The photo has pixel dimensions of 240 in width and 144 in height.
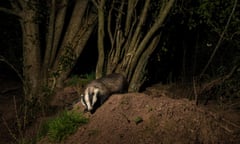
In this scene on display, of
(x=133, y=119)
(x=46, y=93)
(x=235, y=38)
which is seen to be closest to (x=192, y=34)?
(x=235, y=38)

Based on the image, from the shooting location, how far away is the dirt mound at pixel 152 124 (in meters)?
4.76

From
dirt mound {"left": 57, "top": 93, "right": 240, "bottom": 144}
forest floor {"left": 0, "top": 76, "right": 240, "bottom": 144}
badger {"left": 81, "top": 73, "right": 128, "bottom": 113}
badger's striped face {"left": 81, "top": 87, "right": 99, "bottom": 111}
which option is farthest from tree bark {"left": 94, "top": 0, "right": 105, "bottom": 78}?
dirt mound {"left": 57, "top": 93, "right": 240, "bottom": 144}

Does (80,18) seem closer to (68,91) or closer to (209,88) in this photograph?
(68,91)

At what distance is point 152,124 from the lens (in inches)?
194

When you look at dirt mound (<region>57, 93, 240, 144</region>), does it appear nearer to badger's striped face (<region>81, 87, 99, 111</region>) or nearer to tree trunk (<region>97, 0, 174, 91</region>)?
badger's striped face (<region>81, 87, 99, 111</region>)

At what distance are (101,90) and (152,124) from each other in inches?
54.0

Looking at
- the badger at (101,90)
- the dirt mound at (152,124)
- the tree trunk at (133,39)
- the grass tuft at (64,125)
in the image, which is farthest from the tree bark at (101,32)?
the grass tuft at (64,125)

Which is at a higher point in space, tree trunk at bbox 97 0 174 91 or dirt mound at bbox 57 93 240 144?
tree trunk at bbox 97 0 174 91

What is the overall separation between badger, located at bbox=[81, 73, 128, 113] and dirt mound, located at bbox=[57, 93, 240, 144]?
19cm

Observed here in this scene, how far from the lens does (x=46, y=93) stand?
7293mm

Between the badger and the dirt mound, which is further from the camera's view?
the badger

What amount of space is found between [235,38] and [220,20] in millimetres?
870

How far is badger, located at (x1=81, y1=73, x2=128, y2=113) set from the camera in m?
5.49

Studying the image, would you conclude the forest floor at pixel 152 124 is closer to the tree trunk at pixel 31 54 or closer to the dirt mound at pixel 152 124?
the dirt mound at pixel 152 124
